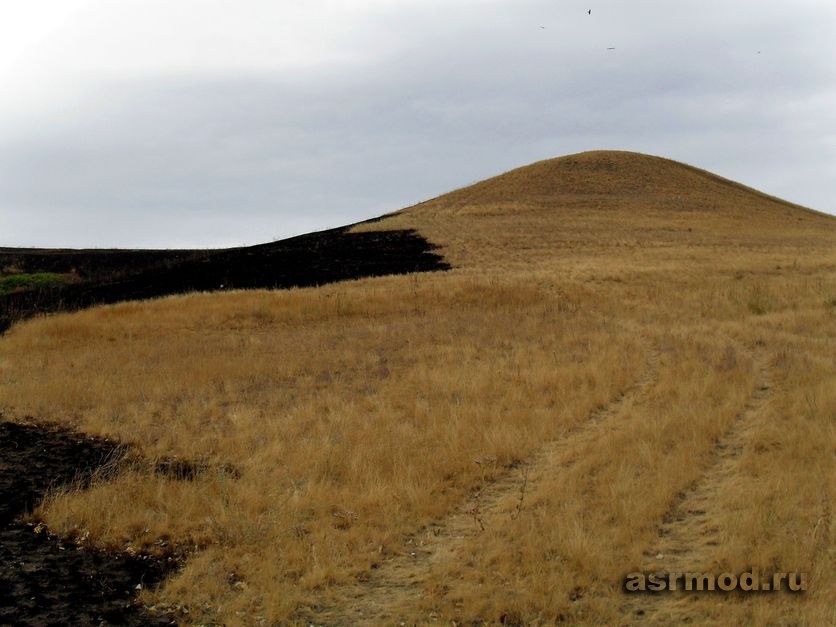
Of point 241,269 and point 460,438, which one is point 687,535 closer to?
point 460,438

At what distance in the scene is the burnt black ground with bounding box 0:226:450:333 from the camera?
30.5 metres

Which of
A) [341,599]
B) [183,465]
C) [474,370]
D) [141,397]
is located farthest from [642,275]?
[341,599]

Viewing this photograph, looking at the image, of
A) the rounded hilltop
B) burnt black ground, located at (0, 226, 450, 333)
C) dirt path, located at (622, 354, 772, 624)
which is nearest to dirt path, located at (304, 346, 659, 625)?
dirt path, located at (622, 354, 772, 624)

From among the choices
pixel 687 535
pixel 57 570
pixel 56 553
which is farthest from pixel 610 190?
pixel 57 570

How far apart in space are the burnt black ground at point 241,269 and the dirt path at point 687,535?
22.4 m

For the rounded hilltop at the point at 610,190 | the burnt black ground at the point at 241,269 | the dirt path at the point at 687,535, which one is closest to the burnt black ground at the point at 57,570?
the dirt path at the point at 687,535

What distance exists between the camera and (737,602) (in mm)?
6273

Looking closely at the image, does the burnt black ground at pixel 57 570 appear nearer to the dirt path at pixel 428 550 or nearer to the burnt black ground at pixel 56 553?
the burnt black ground at pixel 56 553

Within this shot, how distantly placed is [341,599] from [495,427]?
517 centimetres

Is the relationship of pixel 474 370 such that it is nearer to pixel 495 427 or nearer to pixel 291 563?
pixel 495 427

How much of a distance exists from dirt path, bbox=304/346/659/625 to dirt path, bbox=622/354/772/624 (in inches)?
70.0

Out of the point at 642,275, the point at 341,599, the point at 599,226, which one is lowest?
the point at 341,599

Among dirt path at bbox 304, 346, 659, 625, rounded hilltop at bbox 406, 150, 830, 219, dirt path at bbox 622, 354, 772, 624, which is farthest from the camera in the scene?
rounded hilltop at bbox 406, 150, 830, 219

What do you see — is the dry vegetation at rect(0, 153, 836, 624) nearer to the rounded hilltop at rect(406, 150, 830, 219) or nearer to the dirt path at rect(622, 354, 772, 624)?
the dirt path at rect(622, 354, 772, 624)
